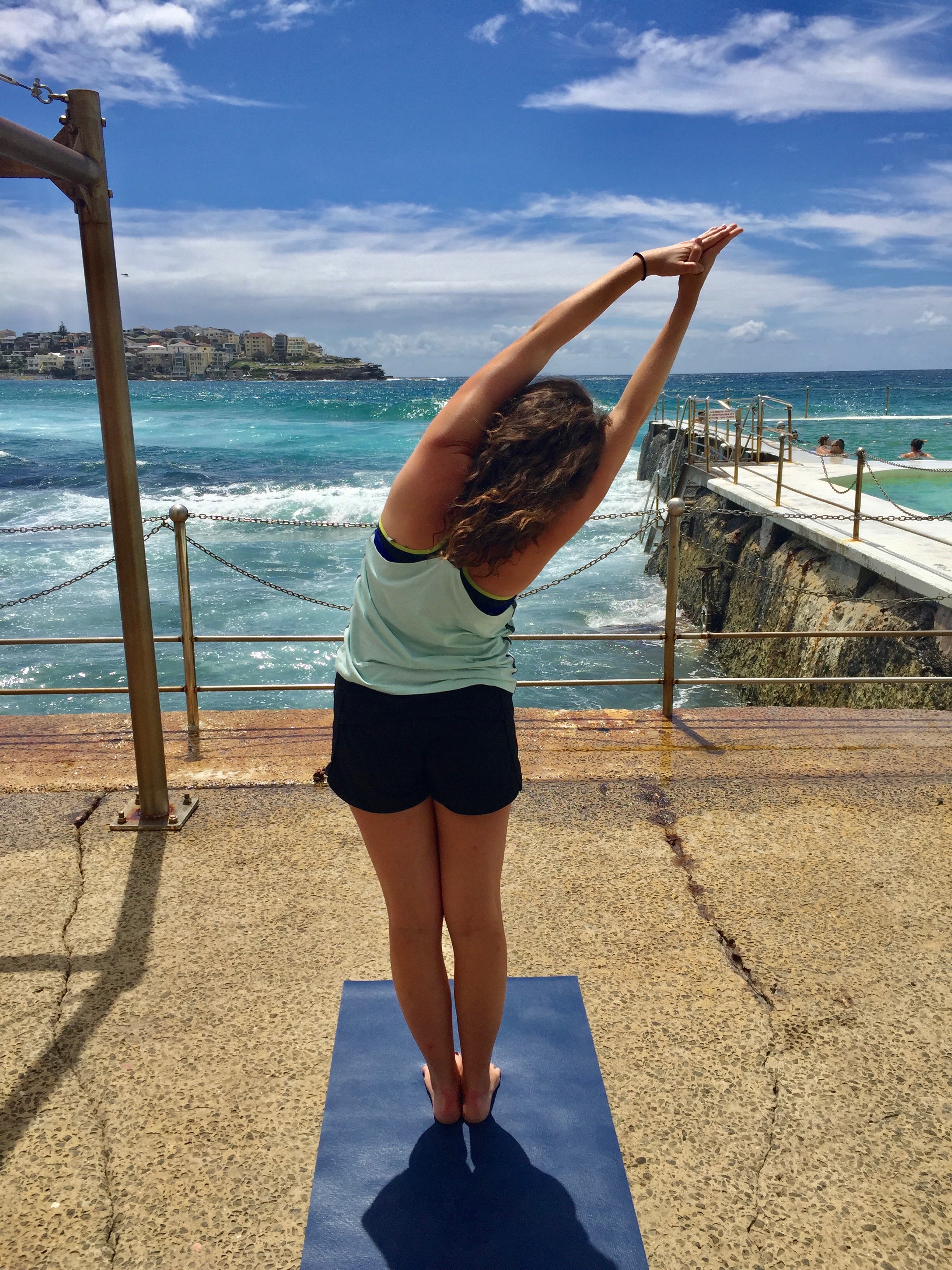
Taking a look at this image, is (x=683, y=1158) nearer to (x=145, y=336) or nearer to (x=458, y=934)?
(x=458, y=934)

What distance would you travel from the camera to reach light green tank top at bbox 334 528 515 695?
1593 millimetres

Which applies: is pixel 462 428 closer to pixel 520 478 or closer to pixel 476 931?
pixel 520 478

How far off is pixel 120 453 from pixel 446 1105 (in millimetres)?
2257

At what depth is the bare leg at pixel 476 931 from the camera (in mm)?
1723

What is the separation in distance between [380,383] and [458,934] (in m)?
119

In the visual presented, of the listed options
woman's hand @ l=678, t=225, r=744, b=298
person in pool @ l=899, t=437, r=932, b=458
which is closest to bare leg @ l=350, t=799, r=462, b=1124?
woman's hand @ l=678, t=225, r=744, b=298

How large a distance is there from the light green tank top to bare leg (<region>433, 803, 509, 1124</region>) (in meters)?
0.26

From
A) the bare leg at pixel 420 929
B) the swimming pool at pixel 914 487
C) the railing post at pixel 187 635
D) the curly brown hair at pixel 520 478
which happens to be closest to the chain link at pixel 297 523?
the railing post at pixel 187 635

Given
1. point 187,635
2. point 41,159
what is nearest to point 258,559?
point 187,635

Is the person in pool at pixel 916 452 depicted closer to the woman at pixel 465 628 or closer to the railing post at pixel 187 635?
the railing post at pixel 187 635

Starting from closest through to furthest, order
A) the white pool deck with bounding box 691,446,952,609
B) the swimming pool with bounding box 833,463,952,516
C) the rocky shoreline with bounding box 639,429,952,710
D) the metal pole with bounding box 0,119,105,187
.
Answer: the metal pole with bounding box 0,119,105,187 → the rocky shoreline with bounding box 639,429,952,710 → the white pool deck with bounding box 691,446,952,609 → the swimming pool with bounding box 833,463,952,516

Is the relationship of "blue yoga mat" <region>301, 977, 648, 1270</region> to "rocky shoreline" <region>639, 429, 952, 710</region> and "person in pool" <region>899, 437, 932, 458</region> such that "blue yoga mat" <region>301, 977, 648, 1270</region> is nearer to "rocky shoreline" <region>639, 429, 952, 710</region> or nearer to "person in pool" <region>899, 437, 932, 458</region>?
"rocky shoreline" <region>639, 429, 952, 710</region>

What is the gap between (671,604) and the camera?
4387 millimetres

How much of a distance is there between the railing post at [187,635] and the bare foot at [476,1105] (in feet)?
7.89
